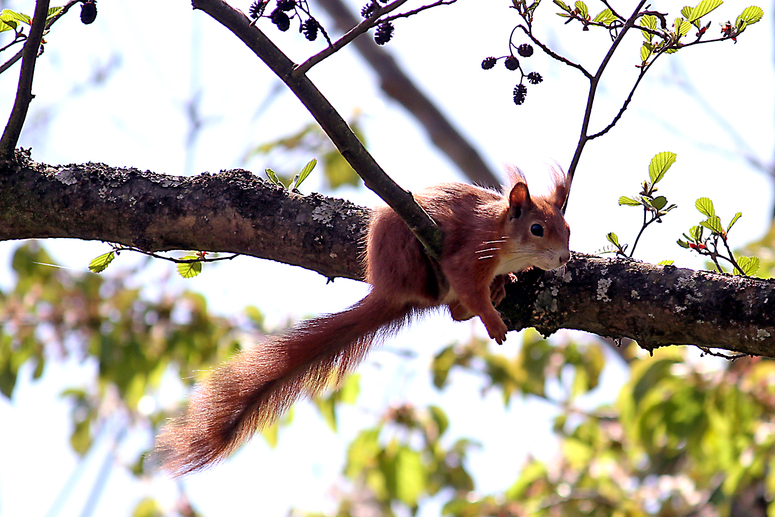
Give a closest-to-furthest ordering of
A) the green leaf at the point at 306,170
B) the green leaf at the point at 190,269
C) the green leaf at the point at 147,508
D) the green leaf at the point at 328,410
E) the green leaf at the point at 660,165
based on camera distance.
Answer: the green leaf at the point at 660,165 → the green leaf at the point at 306,170 → the green leaf at the point at 190,269 → the green leaf at the point at 328,410 → the green leaf at the point at 147,508

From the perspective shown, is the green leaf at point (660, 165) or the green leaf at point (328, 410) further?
the green leaf at point (328, 410)

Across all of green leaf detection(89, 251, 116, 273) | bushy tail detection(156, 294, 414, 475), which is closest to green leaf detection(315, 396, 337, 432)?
bushy tail detection(156, 294, 414, 475)

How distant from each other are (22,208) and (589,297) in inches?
66.8

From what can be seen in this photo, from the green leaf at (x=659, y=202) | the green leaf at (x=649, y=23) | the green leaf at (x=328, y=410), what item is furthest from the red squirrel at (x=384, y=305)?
the green leaf at (x=328, y=410)

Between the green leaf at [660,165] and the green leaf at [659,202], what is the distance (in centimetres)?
6

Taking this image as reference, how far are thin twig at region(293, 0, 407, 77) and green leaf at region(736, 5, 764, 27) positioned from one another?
3.00ft

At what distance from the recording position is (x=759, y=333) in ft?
5.95

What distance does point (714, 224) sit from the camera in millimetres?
1946

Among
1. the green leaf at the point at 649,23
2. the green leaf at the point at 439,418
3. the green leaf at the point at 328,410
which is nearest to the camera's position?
the green leaf at the point at 649,23

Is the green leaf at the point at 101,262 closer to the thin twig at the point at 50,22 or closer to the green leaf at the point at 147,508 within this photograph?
the thin twig at the point at 50,22

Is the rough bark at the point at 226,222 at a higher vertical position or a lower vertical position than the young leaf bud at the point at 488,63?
lower

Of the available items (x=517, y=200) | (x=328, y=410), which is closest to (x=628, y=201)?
(x=517, y=200)

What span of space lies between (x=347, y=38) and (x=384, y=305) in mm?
931

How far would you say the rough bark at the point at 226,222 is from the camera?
6.68 ft
